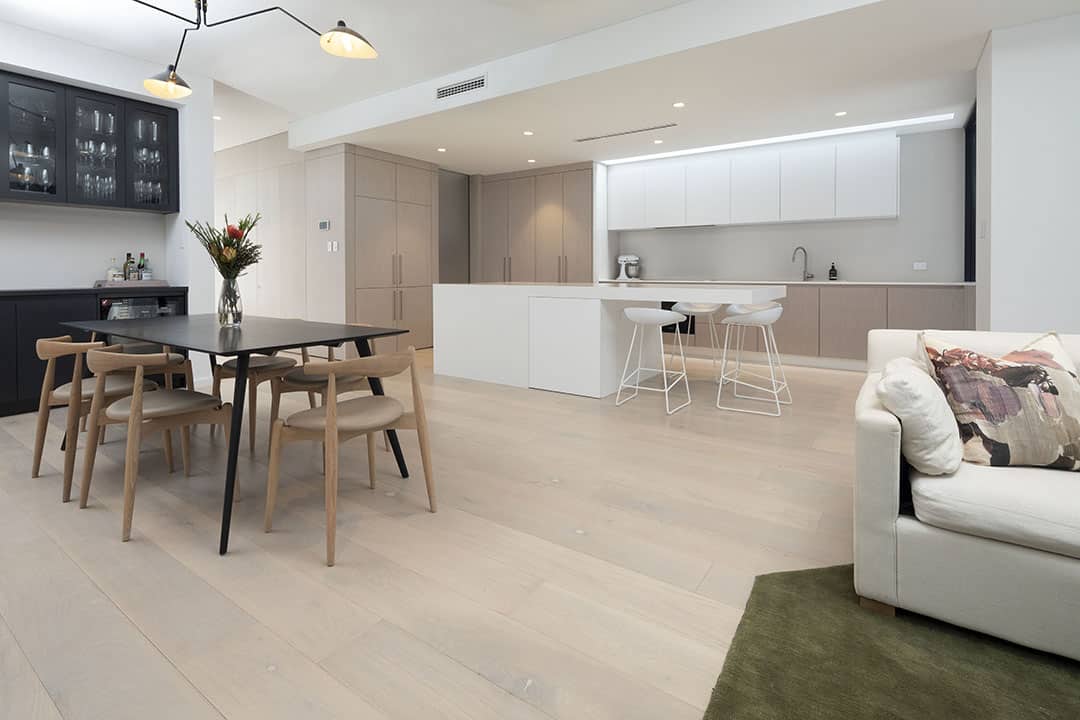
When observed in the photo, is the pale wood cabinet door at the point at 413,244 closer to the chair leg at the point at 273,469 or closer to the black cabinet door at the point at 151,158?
the black cabinet door at the point at 151,158

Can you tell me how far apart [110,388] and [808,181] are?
640 cm

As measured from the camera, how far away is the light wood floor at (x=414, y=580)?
1390mm

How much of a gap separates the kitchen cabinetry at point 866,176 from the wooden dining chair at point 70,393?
20.8 ft

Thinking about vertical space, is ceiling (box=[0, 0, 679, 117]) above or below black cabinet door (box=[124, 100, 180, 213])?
above

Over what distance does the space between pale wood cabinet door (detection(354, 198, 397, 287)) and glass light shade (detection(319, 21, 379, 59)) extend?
13.0ft

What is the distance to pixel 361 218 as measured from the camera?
6.90m

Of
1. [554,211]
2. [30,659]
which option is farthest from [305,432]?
[554,211]

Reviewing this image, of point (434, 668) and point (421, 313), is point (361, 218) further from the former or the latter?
point (434, 668)

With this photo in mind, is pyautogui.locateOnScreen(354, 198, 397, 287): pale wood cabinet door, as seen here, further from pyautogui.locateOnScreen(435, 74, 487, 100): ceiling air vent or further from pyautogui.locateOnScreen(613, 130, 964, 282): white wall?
pyautogui.locateOnScreen(613, 130, 964, 282): white wall

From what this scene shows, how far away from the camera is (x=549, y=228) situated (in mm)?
8141

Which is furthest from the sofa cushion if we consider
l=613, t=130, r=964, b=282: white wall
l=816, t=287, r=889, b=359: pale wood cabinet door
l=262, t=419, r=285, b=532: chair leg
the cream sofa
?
l=613, t=130, r=964, b=282: white wall

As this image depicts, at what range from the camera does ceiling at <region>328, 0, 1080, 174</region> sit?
11.7 ft

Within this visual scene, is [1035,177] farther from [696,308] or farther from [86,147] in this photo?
[86,147]

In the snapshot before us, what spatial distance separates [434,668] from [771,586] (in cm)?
106
